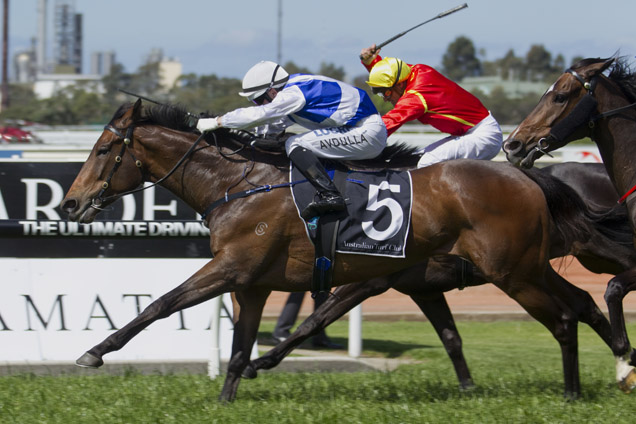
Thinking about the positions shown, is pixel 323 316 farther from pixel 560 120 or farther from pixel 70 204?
pixel 560 120

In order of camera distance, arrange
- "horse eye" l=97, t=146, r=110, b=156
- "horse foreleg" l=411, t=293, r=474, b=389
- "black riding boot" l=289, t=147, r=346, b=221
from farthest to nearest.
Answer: "horse foreleg" l=411, t=293, r=474, b=389 → "horse eye" l=97, t=146, r=110, b=156 → "black riding boot" l=289, t=147, r=346, b=221

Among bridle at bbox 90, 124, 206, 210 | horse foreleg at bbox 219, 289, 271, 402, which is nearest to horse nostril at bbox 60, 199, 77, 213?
bridle at bbox 90, 124, 206, 210

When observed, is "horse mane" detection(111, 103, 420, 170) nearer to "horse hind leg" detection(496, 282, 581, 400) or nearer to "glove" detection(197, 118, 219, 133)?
"glove" detection(197, 118, 219, 133)

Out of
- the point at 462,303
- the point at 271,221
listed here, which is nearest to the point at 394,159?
the point at 271,221

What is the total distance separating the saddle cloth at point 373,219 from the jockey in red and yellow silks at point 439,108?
27.0 inches

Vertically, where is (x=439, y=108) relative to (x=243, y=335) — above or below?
above

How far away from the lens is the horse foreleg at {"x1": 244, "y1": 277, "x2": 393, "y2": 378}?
6156 mm

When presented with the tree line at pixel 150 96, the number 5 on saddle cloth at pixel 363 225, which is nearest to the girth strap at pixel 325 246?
the number 5 on saddle cloth at pixel 363 225

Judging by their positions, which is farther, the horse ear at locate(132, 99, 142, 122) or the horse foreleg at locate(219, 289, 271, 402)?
the horse ear at locate(132, 99, 142, 122)

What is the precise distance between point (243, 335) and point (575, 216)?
2.39 metres

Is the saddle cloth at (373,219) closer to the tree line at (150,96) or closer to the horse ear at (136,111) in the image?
the horse ear at (136,111)

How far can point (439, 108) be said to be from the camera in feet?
20.3

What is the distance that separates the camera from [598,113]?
18.6 feet

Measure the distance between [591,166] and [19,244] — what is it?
4.69m
